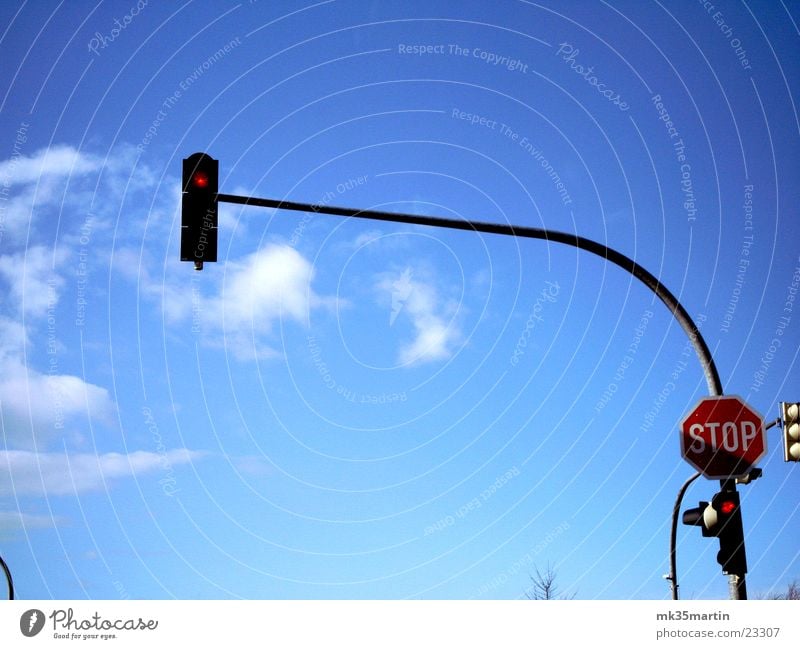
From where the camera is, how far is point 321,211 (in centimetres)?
1039

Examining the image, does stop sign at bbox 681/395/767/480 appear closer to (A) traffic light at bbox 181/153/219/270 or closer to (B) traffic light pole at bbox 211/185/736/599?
(B) traffic light pole at bbox 211/185/736/599

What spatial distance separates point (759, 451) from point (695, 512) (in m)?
1.14

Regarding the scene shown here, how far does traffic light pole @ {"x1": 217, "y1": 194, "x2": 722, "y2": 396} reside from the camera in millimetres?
10406

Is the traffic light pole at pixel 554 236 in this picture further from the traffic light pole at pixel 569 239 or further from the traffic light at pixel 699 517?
the traffic light at pixel 699 517

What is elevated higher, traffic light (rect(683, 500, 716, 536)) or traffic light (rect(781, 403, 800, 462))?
traffic light (rect(781, 403, 800, 462))

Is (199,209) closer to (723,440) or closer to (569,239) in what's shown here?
(569,239)

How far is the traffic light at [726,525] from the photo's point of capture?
1052cm
